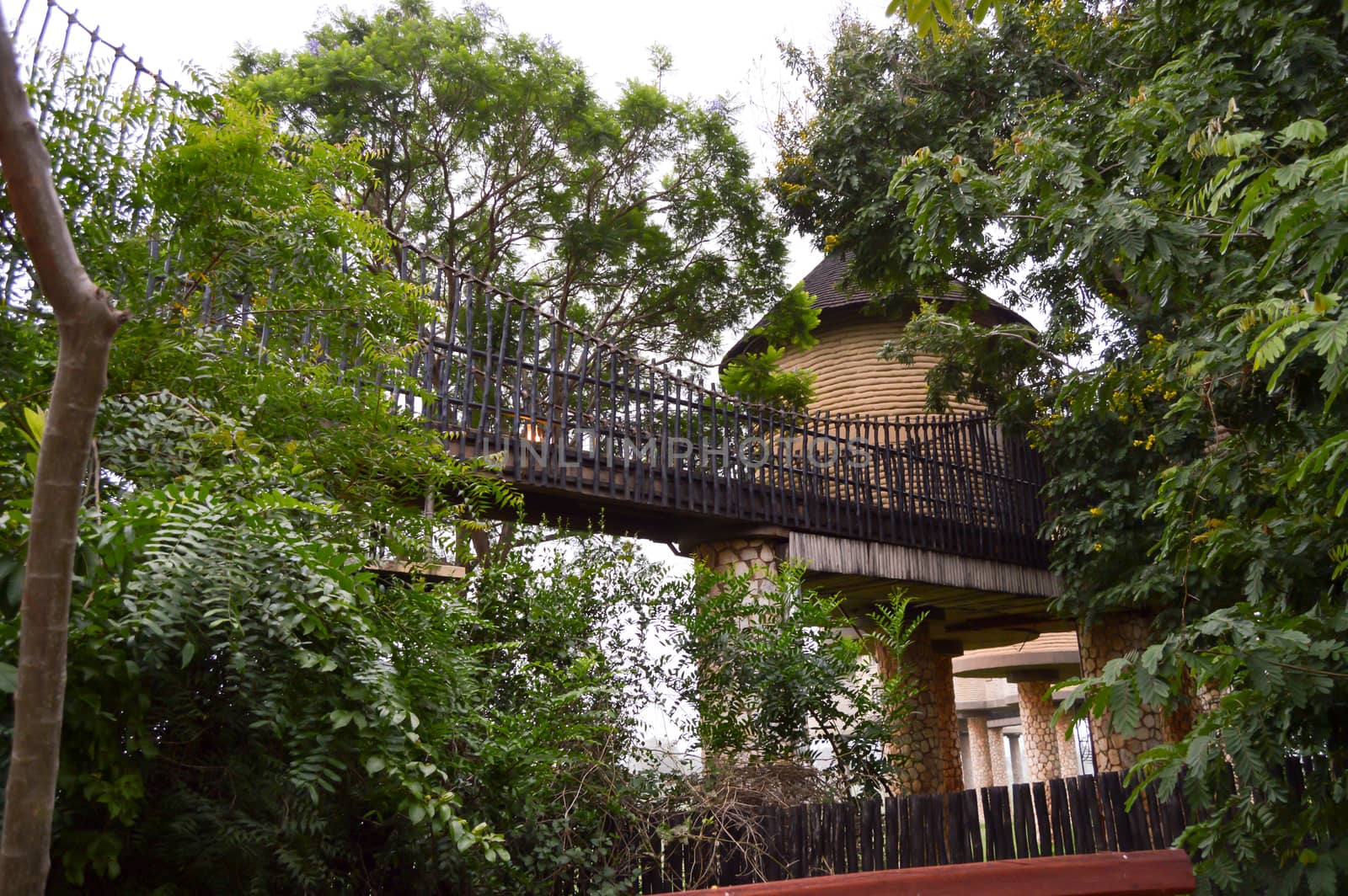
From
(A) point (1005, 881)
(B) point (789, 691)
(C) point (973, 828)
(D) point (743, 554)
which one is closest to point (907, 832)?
(C) point (973, 828)

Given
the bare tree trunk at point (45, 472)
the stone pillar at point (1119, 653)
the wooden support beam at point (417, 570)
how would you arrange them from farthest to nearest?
the stone pillar at point (1119, 653) → the wooden support beam at point (417, 570) → the bare tree trunk at point (45, 472)

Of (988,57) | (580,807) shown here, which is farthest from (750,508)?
(988,57)

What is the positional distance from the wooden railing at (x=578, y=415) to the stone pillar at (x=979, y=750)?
1544cm

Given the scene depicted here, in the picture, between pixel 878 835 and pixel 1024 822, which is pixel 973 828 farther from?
pixel 878 835

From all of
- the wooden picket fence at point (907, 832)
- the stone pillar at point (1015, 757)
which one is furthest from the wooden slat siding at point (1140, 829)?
the stone pillar at point (1015, 757)

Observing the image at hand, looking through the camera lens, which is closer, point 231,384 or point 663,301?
point 231,384

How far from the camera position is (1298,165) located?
3.07 m

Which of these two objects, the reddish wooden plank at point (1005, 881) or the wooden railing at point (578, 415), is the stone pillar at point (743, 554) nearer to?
the wooden railing at point (578, 415)

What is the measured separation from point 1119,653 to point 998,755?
19241mm

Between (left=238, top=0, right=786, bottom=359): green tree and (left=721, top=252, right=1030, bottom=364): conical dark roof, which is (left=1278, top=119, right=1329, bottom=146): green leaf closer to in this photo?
(left=721, top=252, right=1030, bottom=364): conical dark roof

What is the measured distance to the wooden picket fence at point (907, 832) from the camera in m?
4.87

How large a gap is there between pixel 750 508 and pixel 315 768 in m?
6.35

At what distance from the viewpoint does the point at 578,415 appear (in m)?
7.99

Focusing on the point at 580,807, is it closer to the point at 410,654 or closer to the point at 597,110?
the point at 410,654
